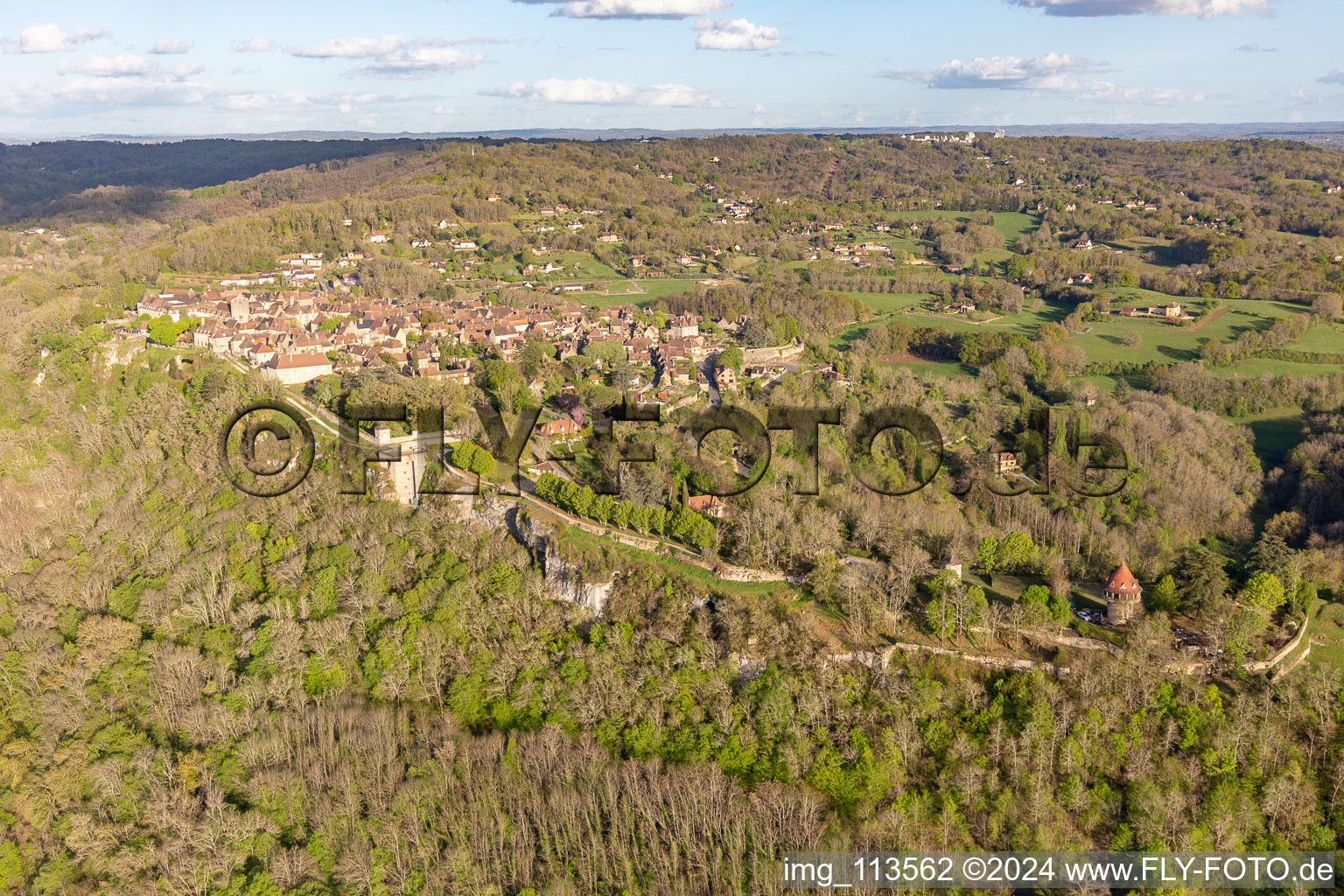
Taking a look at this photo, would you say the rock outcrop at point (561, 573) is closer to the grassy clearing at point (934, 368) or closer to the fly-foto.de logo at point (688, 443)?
the fly-foto.de logo at point (688, 443)

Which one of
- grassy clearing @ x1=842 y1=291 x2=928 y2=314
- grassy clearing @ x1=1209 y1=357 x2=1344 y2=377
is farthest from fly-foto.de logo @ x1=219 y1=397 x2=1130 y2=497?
grassy clearing @ x1=842 y1=291 x2=928 y2=314

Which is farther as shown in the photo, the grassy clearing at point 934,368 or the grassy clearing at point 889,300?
the grassy clearing at point 889,300

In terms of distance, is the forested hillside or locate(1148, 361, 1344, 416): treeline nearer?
the forested hillside

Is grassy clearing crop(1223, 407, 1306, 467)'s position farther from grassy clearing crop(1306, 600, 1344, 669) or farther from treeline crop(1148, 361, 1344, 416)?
grassy clearing crop(1306, 600, 1344, 669)

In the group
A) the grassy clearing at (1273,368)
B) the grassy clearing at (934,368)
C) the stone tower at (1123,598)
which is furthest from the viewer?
the grassy clearing at (934,368)

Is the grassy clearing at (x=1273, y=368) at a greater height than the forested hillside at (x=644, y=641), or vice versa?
the grassy clearing at (x=1273, y=368)

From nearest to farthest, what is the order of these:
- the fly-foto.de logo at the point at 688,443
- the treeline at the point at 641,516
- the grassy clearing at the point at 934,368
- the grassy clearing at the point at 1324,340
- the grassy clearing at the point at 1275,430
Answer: the treeline at the point at 641,516
the fly-foto.de logo at the point at 688,443
the grassy clearing at the point at 1275,430
the grassy clearing at the point at 934,368
the grassy clearing at the point at 1324,340

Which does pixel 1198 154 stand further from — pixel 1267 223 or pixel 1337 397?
pixel 1337 397

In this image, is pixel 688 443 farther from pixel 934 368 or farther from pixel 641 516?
pixel 934 368

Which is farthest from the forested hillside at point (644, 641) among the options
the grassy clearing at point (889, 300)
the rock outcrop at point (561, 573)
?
the grassy clearing at point (889, 300)

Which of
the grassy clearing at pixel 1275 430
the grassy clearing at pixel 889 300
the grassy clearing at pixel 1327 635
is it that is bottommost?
the grassy clearing at pixel 1327 635
